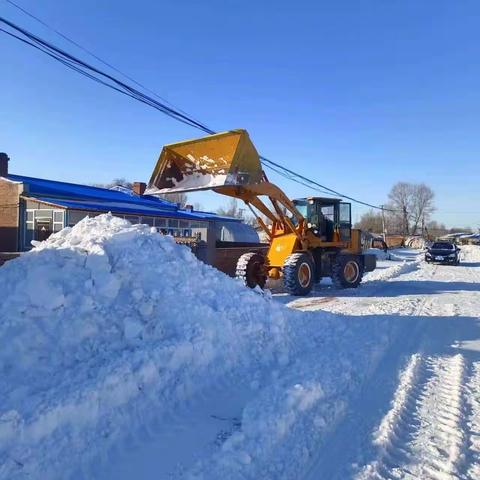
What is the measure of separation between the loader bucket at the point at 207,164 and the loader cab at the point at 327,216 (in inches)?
150

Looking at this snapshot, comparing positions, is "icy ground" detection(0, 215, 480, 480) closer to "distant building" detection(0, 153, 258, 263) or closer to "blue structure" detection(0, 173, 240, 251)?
"blue structure" detection(0, 173, 240, 251)

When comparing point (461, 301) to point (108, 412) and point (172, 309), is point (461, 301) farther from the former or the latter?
point (108, 412)

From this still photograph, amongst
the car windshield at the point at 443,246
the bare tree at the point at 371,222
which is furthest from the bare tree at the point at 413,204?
the car windshield at the point at 443,246

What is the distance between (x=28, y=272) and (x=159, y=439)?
3.17m

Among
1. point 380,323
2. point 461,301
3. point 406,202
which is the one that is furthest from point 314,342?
point 406,202

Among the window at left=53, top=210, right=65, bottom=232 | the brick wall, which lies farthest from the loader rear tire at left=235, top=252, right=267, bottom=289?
the brick wall

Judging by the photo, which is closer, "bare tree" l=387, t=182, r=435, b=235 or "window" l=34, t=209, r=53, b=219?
"window" l=34, t=209, r=53, b=219

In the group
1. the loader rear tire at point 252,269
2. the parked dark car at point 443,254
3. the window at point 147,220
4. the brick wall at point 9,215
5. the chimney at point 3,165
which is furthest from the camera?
the parked dark car at point 443,254

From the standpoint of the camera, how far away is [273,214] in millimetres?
14195

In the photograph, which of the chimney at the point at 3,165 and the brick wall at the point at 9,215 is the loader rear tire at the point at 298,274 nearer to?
the brick wall at the point at 9,215

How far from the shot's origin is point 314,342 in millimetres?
6820

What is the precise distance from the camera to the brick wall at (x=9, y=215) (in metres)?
22.8

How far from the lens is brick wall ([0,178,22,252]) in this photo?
22828 mm

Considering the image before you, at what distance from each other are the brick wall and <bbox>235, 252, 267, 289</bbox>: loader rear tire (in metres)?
14.8
